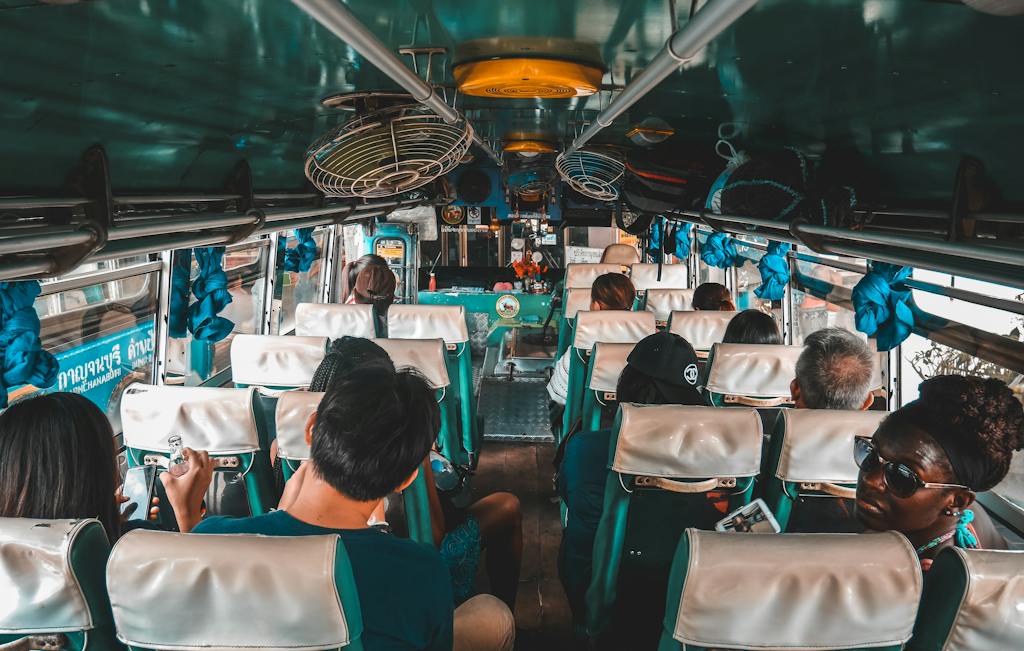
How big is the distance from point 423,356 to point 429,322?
132cm

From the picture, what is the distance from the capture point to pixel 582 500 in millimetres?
3066

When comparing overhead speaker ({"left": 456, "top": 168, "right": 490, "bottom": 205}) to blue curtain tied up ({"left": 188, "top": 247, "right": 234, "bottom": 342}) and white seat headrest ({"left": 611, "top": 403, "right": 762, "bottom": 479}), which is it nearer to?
blue curtain tied up ({"left": 188, "top": 247, "right": 234, "bottom": 342})

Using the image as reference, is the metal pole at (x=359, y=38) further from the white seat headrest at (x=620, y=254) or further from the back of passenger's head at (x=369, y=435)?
the white seat headrest at (x=620, y=254)

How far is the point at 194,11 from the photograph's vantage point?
6.16 ft

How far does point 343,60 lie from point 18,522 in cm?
179

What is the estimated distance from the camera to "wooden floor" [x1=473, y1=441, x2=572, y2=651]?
388 centimetres

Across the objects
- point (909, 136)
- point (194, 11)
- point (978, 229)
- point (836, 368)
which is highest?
point (194, 11)

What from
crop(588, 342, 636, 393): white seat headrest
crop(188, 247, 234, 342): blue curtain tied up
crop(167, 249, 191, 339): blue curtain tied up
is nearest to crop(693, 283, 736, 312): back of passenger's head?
crop(588, 342, 636, 393): white seat headrest

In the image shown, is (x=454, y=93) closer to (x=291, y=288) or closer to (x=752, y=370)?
(x=752, y=370)

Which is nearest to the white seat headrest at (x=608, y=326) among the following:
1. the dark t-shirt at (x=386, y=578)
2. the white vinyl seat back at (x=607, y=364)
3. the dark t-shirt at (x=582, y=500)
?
the white vinyl seat back at (x=607, y=364)

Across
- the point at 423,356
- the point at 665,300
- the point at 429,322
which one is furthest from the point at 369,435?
the point at 665,300

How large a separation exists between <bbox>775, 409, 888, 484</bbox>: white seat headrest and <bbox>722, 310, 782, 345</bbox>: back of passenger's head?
1729 millimetres

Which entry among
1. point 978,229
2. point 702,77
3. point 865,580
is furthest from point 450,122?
point 865,580

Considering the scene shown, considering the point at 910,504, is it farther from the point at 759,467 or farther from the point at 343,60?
the point at 343,60
